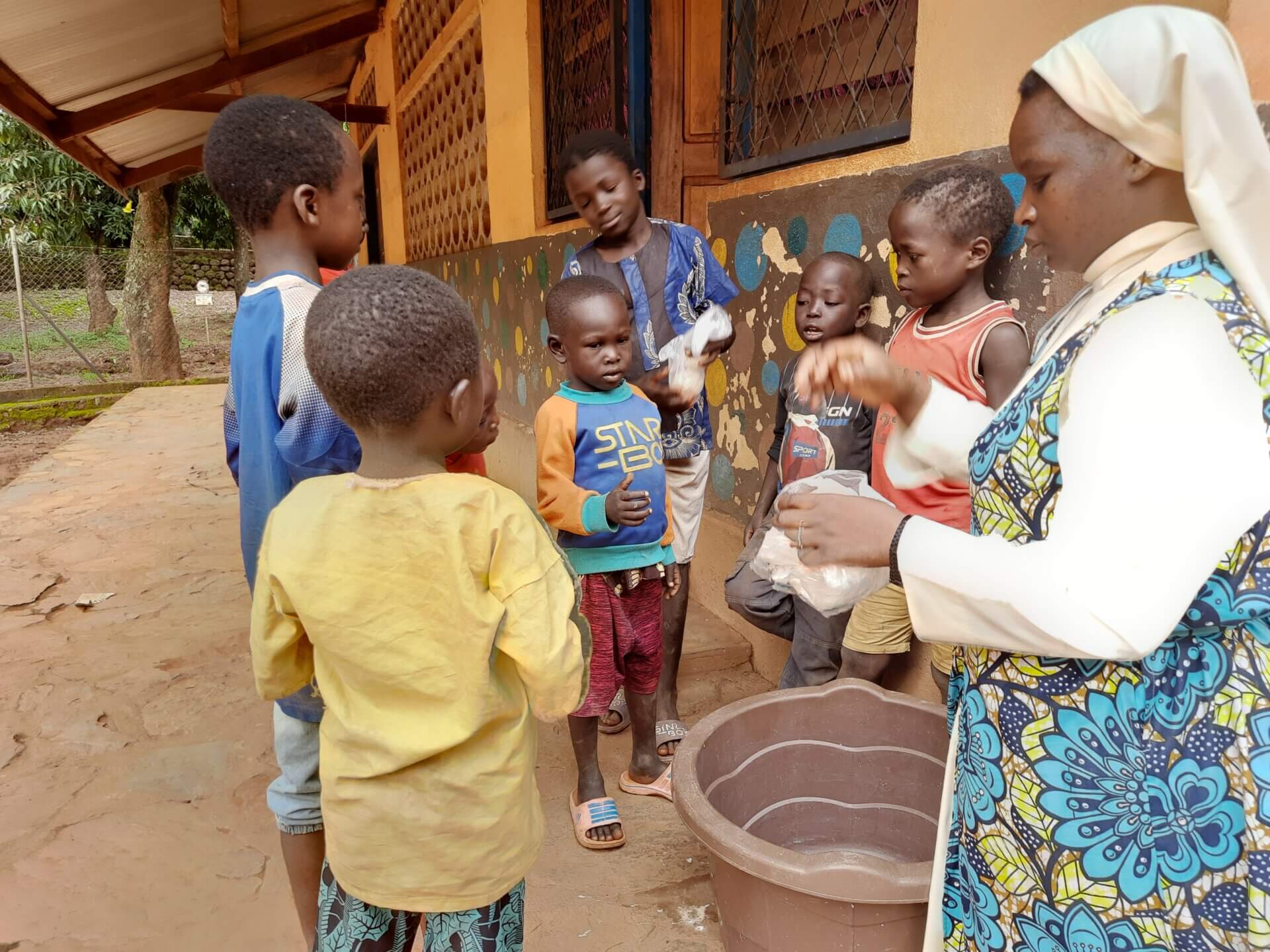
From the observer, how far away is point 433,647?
1125mm

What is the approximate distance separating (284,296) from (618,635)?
1253 mm

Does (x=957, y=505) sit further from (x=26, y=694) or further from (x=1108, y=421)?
(x=26, y=694)

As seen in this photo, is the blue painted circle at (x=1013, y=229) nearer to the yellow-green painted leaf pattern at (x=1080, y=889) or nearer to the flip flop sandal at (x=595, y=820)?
the yellow-green painted leaf pattern at (x=1080, y=889)

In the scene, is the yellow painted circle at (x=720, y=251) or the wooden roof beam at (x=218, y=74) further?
the wooden roof beam at (x=218, y=74)

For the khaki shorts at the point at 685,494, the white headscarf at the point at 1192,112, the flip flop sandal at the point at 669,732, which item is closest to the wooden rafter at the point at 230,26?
the khaki shorts at the point at 685,494

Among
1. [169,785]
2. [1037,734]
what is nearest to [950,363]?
[1037,734]

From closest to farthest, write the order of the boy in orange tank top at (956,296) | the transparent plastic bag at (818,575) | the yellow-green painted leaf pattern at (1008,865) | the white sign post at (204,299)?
the yellow-green painted leaf pattern at (1008,865) < the transparent plastic bag at (818,575) < the boy in orange tank top at (956,296) < the white sign post at (204,299)

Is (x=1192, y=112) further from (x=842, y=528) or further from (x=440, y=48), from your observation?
(x=440, y=48)

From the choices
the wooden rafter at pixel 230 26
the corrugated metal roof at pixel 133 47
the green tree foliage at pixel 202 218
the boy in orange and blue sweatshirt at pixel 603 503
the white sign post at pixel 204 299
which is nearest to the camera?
the boy in orange and blue sweatshirt at pixel 603 503

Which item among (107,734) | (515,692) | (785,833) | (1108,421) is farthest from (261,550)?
(107,734)

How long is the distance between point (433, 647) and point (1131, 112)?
3.46ft

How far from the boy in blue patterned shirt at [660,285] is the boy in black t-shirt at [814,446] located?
0.25m

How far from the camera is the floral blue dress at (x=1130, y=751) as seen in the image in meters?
0.89

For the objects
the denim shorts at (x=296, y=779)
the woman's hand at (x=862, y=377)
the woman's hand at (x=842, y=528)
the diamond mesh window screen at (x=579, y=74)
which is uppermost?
the diamond mesh window screen at (x=579, y=74)
